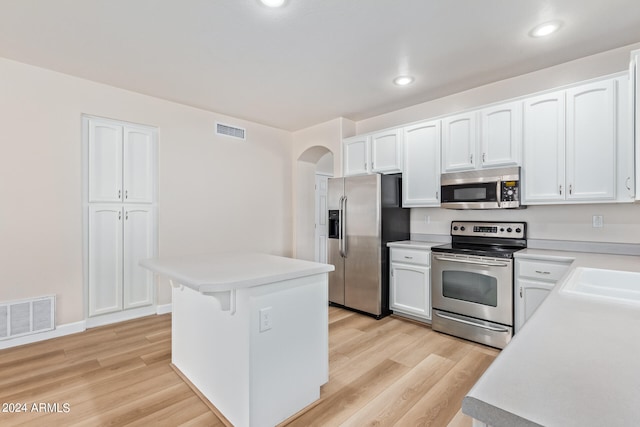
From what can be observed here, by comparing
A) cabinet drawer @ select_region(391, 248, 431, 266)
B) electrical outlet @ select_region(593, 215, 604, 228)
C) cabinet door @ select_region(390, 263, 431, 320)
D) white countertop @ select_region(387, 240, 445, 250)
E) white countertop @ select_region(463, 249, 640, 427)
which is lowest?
cabinet door @ select_region(390, 263, 431, 320)

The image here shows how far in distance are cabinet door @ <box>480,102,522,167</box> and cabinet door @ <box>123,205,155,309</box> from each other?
3.83m

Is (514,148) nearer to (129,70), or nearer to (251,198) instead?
(251,198)

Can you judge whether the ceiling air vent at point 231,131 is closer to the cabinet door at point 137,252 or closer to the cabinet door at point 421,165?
the cabinet door at point 137,252

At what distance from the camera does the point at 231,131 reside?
14.6 feet

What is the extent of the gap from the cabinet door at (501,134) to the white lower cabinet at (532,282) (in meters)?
0.96

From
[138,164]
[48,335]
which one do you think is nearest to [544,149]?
[138,164]

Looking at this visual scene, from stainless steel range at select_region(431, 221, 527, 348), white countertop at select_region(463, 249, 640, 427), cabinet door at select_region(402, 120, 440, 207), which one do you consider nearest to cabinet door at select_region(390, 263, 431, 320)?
stainless steel range at select_region(431, 221, 527, 348)

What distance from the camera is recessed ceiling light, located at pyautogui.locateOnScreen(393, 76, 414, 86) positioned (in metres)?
3.21

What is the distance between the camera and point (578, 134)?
2615 mm

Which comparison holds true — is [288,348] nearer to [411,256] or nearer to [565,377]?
[565,377]

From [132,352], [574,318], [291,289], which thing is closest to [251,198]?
[132,352]

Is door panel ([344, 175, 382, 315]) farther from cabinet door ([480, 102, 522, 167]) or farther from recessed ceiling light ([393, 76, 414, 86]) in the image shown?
cabinet door ([480, 102, 522, 167])

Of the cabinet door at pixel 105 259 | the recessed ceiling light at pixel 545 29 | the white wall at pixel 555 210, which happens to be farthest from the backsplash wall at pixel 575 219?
the cabinet door at pixel 105 259

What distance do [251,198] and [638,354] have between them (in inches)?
173
